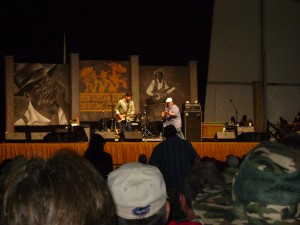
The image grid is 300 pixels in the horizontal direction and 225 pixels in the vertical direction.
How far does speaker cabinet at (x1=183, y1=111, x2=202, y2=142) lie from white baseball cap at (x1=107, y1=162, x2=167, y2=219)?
12946 mm

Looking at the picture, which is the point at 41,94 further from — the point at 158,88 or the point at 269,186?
the point at 269,186

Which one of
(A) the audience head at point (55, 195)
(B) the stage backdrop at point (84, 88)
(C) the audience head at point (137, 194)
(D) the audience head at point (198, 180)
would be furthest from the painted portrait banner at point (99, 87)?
(A) the audience head at point (55, 195)

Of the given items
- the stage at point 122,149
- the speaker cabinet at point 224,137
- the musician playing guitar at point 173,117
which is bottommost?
the stage at point 122,149

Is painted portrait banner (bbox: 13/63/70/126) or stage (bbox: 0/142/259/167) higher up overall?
painted portrait banner (bbox: 13/63/70/126)

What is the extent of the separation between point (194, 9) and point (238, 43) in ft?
8.27

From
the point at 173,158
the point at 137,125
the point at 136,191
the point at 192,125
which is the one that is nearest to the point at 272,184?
the point at 136,191

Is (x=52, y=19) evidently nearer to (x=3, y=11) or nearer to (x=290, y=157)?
(x=3, y=11)

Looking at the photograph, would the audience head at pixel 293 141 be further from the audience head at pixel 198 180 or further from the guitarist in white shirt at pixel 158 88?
the guitarist in white shirt at pixel 158 88

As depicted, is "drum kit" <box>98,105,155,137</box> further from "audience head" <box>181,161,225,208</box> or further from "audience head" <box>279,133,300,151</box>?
"audience head" <box>181,161,225,208</box>

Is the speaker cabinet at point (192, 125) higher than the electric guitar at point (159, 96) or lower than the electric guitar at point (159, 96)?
lower

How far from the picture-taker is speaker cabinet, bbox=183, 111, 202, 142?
15.0 m

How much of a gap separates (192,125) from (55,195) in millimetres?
14050

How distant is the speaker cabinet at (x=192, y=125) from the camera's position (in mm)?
15016

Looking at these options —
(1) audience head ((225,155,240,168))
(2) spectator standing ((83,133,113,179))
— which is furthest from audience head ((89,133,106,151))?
(1) audience head ((225,155,240,168))
